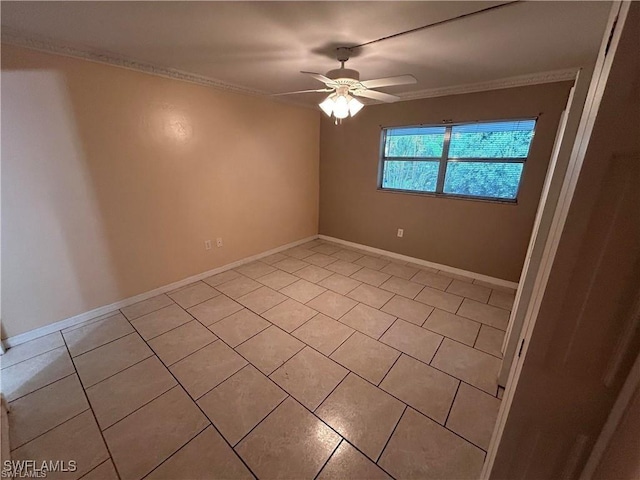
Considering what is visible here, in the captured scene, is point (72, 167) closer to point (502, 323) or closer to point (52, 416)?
point (52, 416)

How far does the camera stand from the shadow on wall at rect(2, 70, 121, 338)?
178 centimetres

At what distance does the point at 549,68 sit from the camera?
7.20ft

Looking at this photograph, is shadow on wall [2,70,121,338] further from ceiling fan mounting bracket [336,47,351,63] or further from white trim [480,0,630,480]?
white trim [480,0,630,480]

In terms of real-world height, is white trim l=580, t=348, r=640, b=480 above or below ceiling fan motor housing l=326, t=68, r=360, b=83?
below

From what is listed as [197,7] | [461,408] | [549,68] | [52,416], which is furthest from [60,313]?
[549,68]

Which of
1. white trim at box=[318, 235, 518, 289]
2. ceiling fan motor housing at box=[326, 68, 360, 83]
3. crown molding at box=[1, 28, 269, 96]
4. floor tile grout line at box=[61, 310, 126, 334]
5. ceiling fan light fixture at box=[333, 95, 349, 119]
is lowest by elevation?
floor tile grout line at box=[61, 310, 126, 334]

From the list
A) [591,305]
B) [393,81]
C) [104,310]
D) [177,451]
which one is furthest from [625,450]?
[104,310]

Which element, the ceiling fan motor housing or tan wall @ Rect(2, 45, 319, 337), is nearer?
the ceiling fan motor housing

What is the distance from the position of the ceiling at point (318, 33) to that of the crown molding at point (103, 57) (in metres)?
0.02

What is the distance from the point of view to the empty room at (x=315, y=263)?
58 cm

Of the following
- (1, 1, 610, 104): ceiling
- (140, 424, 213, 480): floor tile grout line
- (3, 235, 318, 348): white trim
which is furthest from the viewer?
(3, 235, 318, 348): white trim

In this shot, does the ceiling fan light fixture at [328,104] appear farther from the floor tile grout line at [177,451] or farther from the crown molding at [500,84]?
the floor tile grout line at [177,451]

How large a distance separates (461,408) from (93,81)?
358cm

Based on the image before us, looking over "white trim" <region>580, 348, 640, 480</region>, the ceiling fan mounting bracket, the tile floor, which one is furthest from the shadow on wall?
"white trim" <region>580, 348, 640, 480</region>
